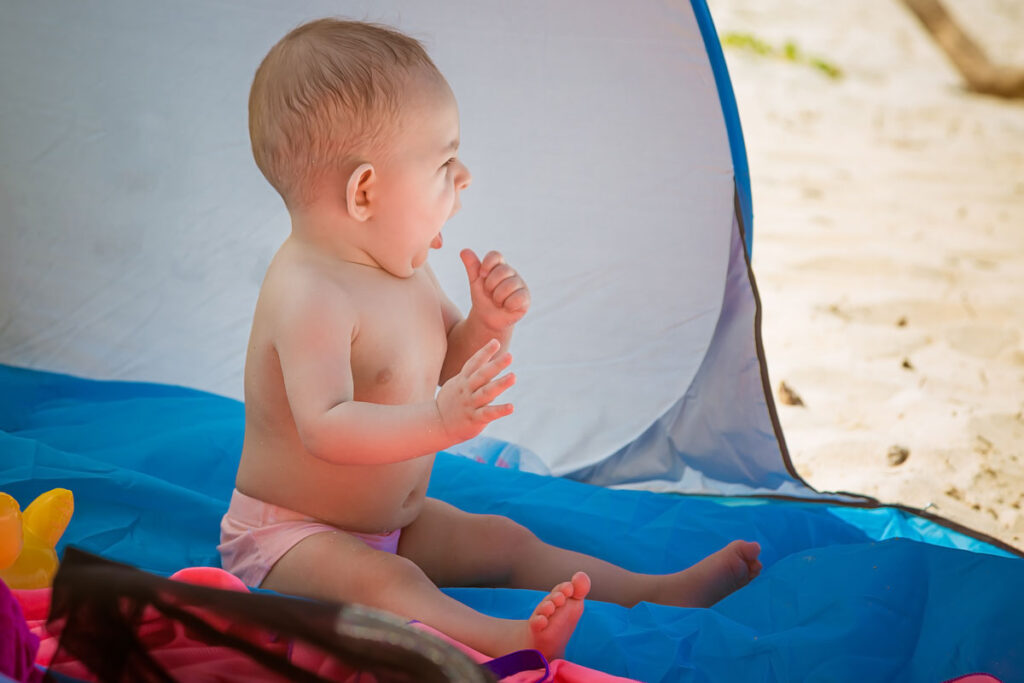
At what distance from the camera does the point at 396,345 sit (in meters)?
1.15

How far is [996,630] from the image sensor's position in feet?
3.37

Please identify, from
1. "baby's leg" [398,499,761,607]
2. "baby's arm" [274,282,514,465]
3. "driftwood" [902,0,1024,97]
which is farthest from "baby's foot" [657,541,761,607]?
"driftwood" [902,0,1024,97]

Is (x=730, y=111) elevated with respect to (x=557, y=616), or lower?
elevated

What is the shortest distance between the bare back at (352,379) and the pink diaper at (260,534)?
1 centimetres

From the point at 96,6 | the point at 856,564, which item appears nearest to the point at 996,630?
the point at 856,564

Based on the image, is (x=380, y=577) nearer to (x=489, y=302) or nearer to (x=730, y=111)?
(x=489, y=302)

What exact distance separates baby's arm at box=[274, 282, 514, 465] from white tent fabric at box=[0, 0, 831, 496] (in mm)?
675

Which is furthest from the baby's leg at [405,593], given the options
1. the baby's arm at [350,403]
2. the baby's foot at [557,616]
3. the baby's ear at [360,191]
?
the baby's ear at [360,191]

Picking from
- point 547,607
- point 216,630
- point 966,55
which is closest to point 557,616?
point 547,607

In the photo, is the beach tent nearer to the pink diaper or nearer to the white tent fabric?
the white tent fabric

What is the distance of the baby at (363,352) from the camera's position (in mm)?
1019

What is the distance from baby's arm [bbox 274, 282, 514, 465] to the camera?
0.95 meters

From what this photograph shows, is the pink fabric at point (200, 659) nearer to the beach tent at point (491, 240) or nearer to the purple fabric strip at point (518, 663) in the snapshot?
the purple fabric strip at point (518, 663)

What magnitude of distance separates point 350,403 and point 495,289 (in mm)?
258
